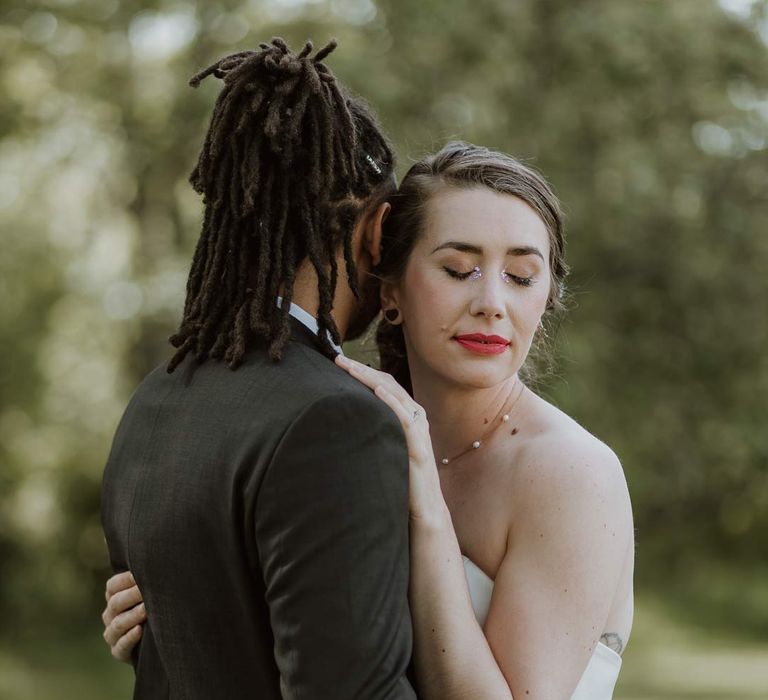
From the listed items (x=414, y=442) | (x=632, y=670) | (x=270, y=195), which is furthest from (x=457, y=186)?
(x=632, y=670)

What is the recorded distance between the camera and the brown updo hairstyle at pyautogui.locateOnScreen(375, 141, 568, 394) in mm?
2936

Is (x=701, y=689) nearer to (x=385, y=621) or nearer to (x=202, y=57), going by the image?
(x=202, y=57)

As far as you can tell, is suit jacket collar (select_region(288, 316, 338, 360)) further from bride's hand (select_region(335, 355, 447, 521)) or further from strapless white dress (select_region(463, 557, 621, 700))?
strapless white dress (select_region(463, 557, 621, 700))

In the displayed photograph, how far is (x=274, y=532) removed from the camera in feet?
6.98

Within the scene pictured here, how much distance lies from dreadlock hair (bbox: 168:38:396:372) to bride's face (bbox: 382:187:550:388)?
38cm

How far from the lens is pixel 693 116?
12.2 meters

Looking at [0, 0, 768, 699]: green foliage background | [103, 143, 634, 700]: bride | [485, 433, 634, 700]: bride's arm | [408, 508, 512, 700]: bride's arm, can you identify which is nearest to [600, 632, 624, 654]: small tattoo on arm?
[103, 143, 634, 700]: bride

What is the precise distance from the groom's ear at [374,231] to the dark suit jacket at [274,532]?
0.40 meters

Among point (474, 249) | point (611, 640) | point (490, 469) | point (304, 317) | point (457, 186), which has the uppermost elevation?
point (457, 186)

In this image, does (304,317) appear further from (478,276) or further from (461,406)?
(461,406)

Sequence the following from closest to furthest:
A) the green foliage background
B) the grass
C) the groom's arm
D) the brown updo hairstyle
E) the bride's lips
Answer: the groom's arm
the bride's lips
the brown updo hairstyle
the green foliage background
the grass

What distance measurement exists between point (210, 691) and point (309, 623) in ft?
1.27

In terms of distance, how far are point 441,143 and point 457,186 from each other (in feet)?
23.3

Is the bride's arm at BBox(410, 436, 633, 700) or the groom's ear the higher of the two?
the groom's ear
